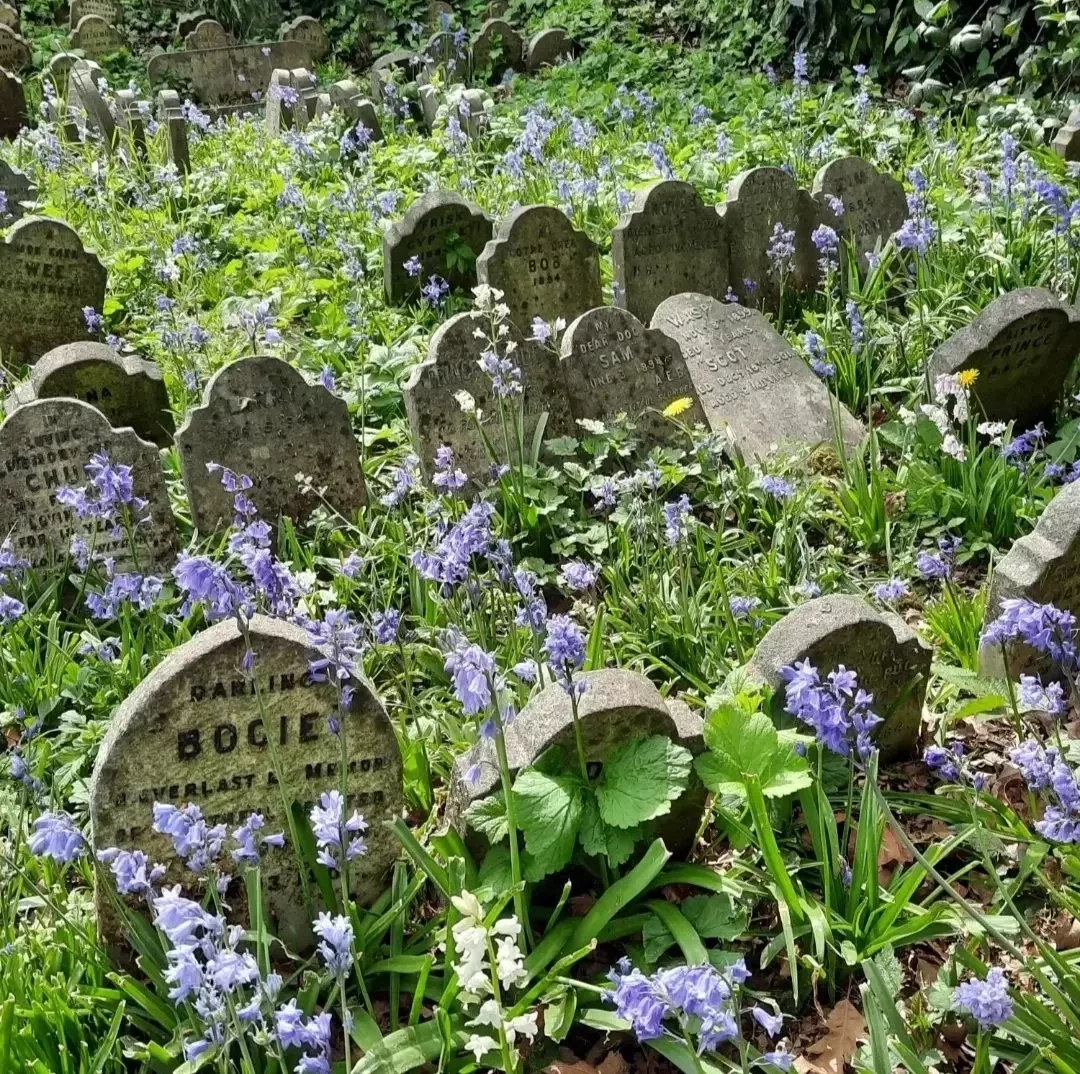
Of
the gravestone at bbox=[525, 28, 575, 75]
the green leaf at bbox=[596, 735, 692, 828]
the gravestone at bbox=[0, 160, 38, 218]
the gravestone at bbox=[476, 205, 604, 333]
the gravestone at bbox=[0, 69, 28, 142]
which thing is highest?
the gravestone at bbox=[525, 28, 575, 75]

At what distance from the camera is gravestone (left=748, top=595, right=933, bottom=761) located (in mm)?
3062

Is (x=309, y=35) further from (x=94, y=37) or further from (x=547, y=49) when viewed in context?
(x=547, y=49)

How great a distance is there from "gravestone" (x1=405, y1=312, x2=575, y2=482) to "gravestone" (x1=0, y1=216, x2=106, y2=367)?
89.2 inches

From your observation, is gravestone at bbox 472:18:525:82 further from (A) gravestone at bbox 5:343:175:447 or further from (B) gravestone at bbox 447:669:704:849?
(B) gravestone at bbox 447:669:704:849

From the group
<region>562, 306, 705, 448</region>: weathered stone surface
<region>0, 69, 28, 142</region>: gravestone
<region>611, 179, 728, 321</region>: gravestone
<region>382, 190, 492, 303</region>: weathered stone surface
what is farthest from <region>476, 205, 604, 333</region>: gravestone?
<region>0, 69, 28, 142</region>: gravestone

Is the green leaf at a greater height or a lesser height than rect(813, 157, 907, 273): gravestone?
lesser

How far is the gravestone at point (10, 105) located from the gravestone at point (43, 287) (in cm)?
565

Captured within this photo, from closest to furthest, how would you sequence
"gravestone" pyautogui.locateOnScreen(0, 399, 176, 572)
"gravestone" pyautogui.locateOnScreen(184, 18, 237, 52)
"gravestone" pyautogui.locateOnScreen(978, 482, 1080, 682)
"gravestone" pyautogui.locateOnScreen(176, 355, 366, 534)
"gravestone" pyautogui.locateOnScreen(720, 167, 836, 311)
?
1. "gravestone" pyautogui.locateOnScreen(978, 482, 1080, 682)
2. "gravestone" pyautogui.locateOnScreen(0, 399, 176, 572)
3. "gravestone" pyautogui.locateOnScreen(176, 355, 366, 534)
4. "gravestone" pyautogui.locateOnScreen(720, 167, 836, 311)
5. "gravestone" pyautogui.locateOnScreen(184, 18, 237, 52)

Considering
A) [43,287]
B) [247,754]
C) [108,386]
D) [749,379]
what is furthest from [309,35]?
[247,754]

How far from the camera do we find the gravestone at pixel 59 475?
4180 mm

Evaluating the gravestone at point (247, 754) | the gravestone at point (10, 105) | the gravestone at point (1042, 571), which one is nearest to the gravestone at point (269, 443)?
the gravestone at point (247, 754)

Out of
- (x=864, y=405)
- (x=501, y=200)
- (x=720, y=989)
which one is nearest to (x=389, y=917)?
(x=720, y=989)

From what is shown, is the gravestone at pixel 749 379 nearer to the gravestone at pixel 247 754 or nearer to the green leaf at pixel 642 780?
the green leaf at pixel 642 780

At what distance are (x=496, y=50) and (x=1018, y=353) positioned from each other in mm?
8936
